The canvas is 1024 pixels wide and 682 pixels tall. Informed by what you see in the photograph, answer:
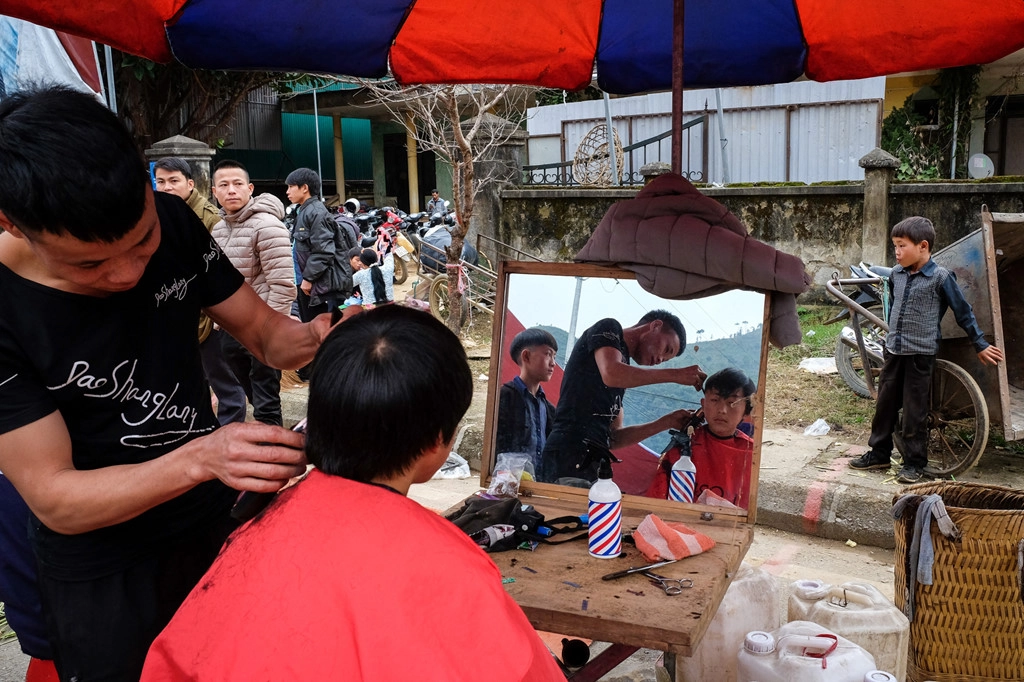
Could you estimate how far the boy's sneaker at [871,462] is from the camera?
4781mm

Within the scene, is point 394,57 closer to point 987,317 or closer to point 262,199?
point 262,199

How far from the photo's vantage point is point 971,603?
9.27 ft

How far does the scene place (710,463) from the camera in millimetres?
2289

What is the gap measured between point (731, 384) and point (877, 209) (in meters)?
6.08

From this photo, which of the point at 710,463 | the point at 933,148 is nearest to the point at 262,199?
the point at 710,463

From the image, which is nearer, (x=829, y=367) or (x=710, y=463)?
(x=710, y=463)

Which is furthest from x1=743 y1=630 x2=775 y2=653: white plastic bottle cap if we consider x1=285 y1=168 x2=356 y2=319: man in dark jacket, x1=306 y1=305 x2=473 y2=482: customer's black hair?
x1=285 y1=168 x2=356 y2=319: man in dark jacket

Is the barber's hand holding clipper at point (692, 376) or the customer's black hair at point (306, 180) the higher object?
the customer's black hair at point (306, 180)

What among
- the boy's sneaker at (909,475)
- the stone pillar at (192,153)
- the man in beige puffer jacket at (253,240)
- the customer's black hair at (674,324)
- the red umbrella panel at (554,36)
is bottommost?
the boy's sneaker at (909,475)

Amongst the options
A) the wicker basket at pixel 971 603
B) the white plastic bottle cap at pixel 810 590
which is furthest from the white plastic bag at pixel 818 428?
the white plastic bottle cap at pixel 810 590

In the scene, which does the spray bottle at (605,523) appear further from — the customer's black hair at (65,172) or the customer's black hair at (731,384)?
the customer's black hair at (65,172)

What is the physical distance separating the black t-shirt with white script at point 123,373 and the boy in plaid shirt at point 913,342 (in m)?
3.95

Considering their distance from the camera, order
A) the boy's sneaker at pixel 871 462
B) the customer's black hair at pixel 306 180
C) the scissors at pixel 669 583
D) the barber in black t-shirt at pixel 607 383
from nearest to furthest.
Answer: the scissors at pixel 669 583 → the barber in black t-shirt at pixel 607 383 → the boy's sneaker at pixel 871 462 → the customer's black hair at pixel 306 180

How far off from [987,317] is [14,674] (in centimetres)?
494
